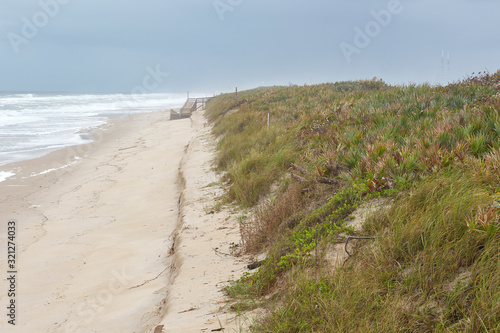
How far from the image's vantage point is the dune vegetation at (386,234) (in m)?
2.88

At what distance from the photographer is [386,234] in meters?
3.92

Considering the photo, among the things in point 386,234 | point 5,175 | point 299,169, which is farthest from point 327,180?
point 5,175

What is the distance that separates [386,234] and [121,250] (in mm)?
4719

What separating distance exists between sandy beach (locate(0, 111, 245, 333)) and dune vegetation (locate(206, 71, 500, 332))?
1.88ft

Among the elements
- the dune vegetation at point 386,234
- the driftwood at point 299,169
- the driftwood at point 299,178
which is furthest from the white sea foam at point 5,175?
the driftwood at point 299,178

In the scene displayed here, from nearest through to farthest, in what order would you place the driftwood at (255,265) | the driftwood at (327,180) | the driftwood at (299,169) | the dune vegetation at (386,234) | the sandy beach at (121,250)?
the dune vegetation at (386,234)
the sandy beach at (121,250)
the driftwood at (255,265)
the driftwood at (327,180)
the driftwood at (299,169)

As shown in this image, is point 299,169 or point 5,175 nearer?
point 299,169

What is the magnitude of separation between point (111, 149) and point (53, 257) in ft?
45.2

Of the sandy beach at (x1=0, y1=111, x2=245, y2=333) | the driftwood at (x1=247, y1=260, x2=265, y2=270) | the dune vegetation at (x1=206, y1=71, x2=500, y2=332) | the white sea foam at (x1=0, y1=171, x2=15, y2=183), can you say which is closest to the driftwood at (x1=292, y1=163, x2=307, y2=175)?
the dune vegetation at (x1=206, y1=71, x2=500, y2=332)

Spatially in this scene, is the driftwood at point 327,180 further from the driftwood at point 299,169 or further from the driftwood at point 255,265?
the driftwood at point 255,265

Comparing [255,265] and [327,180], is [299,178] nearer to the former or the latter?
[327,180]

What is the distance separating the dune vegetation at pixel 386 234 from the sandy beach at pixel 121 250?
0.57 metres

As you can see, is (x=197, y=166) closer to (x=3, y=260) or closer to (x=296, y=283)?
(x=3, y=260)

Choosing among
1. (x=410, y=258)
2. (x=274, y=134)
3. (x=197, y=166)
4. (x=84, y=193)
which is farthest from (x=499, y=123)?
(x=84, y=193)
